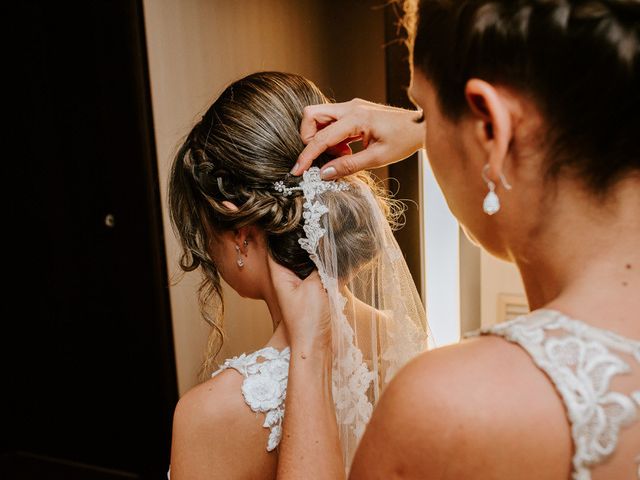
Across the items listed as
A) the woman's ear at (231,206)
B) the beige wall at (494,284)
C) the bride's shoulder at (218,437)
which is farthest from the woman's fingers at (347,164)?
the beige wall at (494,284)

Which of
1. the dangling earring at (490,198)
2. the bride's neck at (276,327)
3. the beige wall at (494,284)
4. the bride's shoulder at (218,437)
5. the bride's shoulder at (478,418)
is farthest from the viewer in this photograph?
the beige wall at (494,284)

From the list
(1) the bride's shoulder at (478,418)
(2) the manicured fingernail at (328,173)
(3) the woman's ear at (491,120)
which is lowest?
(1) the bride's shoulder at (478,418)

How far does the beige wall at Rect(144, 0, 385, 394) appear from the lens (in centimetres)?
216

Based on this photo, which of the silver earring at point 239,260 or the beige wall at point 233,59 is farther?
the beige wall at point 233,59

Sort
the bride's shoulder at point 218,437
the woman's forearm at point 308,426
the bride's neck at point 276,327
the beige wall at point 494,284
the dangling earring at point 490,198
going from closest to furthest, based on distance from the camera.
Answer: the dangling earring at point 490,198
the woman's forearm at point 308,426
the bride's shoulder at point 218,437
the bride's neck at point 276,327
the beige wall at point 494,284

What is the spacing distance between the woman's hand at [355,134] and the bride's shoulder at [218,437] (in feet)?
1.54

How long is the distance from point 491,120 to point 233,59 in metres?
1.92

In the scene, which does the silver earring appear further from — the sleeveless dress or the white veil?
the sleeveless dress

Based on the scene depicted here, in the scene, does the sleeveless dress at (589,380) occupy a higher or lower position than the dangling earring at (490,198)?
lower

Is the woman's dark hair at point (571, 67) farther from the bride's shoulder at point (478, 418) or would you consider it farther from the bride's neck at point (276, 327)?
the bride's neck at point (276, 327)

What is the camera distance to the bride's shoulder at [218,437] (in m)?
1.13

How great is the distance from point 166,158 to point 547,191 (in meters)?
1.82

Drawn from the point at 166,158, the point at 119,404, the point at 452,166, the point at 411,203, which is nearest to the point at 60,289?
the point at 119,404

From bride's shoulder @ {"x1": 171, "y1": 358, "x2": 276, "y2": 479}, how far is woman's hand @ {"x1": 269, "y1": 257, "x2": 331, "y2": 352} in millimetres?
162
